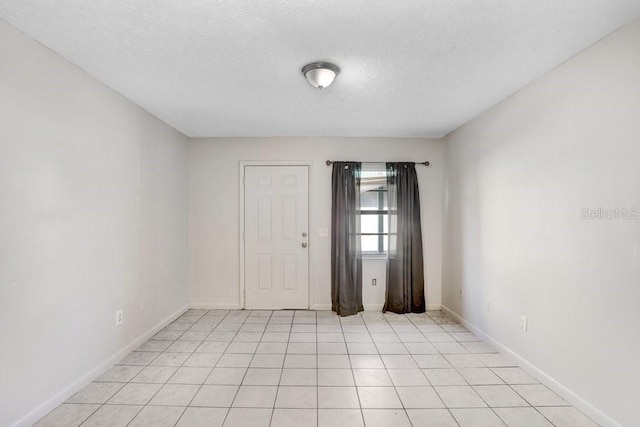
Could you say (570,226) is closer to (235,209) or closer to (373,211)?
(373,211)

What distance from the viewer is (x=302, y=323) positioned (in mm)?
3775

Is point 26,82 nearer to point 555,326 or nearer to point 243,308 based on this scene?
point 243,308

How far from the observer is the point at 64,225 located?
219cm

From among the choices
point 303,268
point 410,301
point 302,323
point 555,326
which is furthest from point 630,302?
point 303,268

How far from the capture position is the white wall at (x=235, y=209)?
4.30 m

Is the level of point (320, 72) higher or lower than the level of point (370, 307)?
higher

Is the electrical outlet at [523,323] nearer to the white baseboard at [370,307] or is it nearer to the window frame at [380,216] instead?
the white baseboard at [370,307]

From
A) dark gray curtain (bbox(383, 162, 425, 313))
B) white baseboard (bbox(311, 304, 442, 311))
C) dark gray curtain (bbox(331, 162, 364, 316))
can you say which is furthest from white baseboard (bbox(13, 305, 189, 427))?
dark gray curtain (bbox(383, 162, 425, 313))

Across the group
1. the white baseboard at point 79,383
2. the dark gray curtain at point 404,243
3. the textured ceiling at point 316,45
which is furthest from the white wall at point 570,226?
the white baseboard at point 79,383

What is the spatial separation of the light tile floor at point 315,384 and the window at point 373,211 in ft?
3.85

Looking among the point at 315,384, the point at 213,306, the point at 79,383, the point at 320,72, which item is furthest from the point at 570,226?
the point at 213,306

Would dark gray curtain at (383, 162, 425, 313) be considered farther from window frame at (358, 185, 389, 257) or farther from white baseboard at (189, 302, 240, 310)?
white baseboard at (189, 302, 240, 310)

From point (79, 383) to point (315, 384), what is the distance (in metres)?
1.75

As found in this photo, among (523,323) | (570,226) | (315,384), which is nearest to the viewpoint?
(570,226)
